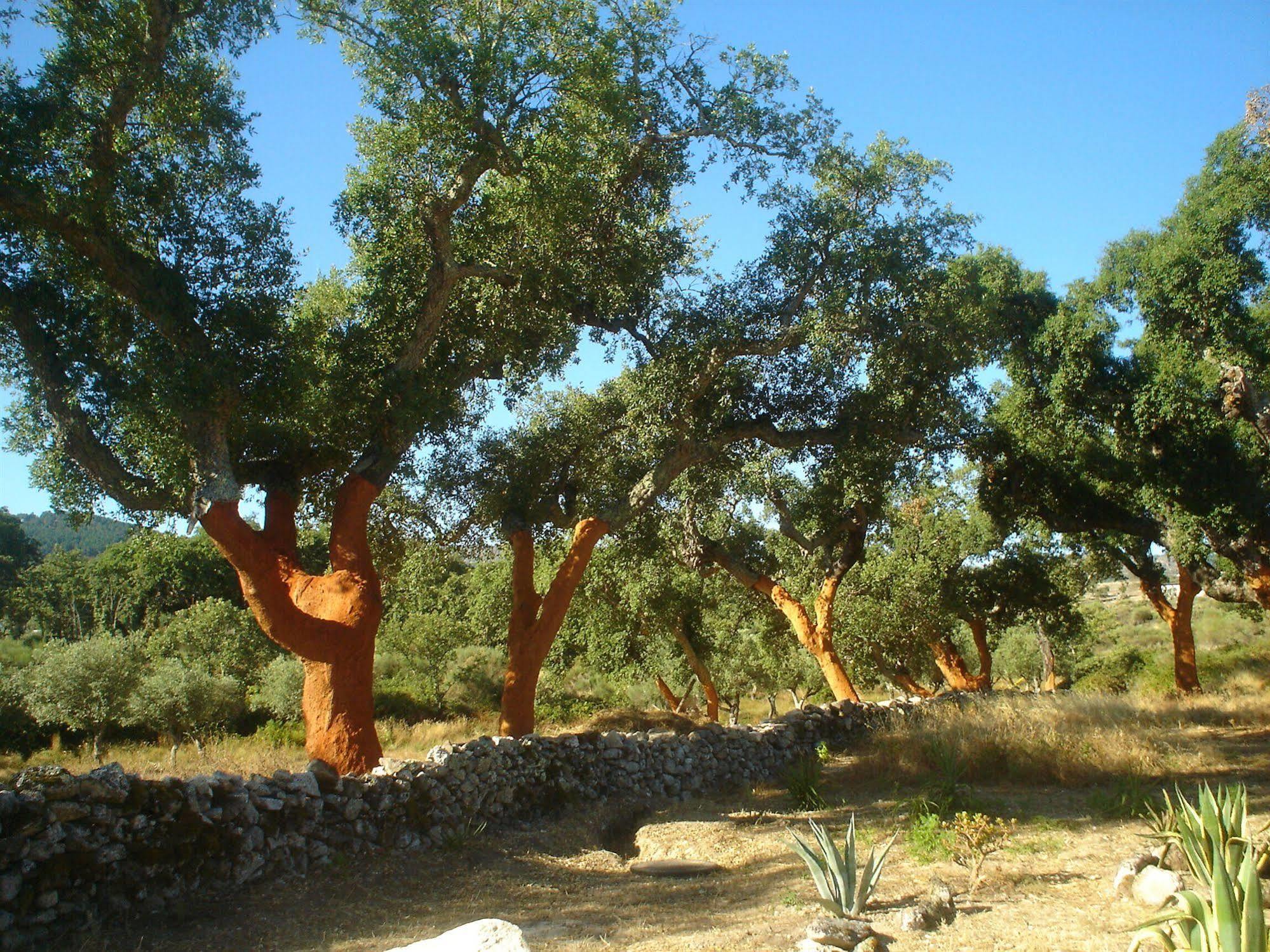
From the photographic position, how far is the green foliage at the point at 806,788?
10516 mm

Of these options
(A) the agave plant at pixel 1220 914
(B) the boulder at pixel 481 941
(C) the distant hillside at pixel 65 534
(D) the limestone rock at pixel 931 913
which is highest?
(C) the distant hillside at pixel 65 534

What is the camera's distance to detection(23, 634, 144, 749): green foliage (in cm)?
1755

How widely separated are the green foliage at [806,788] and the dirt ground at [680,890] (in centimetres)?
32

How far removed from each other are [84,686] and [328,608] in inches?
489

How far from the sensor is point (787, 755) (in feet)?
46.8

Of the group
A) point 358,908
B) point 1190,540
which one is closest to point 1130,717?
point 1190,540

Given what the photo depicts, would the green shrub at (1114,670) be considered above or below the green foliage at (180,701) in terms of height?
below

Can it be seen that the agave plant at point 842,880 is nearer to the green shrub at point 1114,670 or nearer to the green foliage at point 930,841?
the green foliage at point 930,841

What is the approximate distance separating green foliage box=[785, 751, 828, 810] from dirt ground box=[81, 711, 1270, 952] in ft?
1.04

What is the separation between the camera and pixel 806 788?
10758mm

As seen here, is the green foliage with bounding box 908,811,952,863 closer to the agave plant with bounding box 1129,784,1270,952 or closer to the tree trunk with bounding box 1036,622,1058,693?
the agave plant with bounding box 1129,784,1270,952

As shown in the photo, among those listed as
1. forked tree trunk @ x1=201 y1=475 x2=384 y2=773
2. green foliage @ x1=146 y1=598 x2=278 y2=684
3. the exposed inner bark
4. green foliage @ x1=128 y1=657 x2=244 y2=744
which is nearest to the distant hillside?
green foliage @ x1=146 y1=598 x2=278 y2=684

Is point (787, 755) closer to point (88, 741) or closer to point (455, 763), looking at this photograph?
point (455, 763)

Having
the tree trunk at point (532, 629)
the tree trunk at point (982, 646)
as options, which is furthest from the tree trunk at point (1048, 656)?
the tree trunk at point (532, 629)
